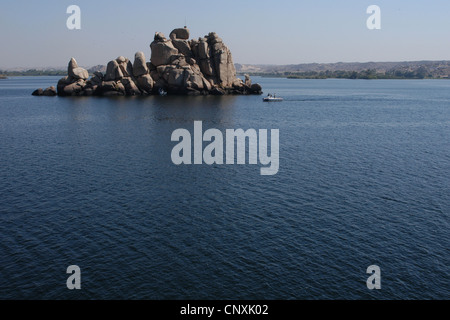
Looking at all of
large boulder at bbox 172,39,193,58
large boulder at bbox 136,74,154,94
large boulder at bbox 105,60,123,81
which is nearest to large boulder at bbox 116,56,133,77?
large boulder at bbox 105,60,123,81

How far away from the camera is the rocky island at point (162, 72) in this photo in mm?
184750

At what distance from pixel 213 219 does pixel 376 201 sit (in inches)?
886

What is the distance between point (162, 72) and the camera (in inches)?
7461

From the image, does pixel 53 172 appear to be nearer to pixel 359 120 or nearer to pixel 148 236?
pixel 148 236

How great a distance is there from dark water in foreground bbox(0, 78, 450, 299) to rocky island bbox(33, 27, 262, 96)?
92882 millimetres

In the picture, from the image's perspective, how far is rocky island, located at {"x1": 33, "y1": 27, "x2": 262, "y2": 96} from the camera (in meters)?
185

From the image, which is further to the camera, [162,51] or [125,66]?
[125,66]

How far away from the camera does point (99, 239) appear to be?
44281 mm

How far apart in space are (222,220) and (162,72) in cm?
15071

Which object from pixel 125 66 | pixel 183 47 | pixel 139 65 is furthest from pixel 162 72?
pixel 125 66

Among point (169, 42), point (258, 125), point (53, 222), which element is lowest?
point (53, 222)

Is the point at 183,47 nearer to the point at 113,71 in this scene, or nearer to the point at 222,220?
the point at 113,71

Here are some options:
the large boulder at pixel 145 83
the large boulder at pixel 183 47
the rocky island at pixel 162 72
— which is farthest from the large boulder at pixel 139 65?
the large boulder at pixel 183 47
